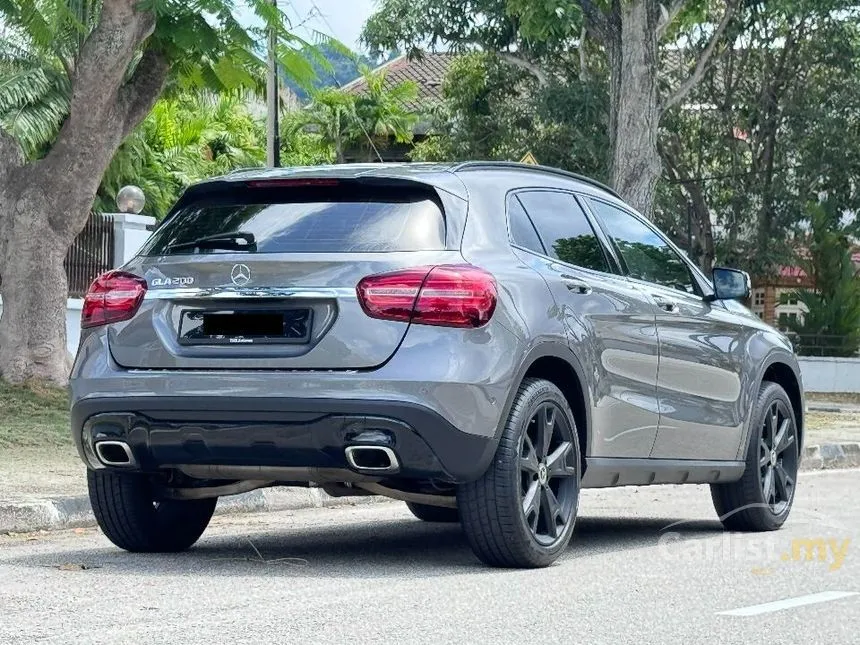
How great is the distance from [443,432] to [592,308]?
128cm

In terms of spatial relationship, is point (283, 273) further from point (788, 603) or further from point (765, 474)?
point (765, 474)

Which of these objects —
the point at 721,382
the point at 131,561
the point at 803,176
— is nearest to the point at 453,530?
the point at 721,382

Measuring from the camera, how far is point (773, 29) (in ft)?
113

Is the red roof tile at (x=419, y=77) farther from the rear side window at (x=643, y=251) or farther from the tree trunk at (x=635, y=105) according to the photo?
the rear side window at (x=643, y=251)

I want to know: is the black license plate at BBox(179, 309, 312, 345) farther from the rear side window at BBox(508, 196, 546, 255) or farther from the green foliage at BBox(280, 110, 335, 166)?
the green foliage at BBox(280, 110, 335, 166)

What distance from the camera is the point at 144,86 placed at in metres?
16.5

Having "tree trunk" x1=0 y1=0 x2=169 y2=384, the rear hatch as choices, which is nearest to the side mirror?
the rear hatch

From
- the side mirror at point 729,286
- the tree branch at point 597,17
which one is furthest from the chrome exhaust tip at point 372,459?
the tree branch at point 597,17

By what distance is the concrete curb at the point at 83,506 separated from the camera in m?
8.76

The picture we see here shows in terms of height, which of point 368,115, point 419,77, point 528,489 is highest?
point 419,77

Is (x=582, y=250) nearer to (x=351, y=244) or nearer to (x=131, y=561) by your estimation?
(x=351, y=244)

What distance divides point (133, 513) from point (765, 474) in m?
3.58

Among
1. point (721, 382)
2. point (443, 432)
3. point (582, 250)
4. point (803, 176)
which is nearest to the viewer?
point (443, 432)

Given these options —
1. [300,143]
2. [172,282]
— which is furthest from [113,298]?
[300,143]
